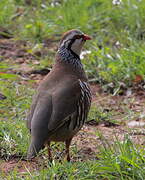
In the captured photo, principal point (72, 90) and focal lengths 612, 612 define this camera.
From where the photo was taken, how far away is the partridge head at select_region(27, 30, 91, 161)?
443cm

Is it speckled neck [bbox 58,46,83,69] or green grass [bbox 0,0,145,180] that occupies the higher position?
speckled neck [bbox 58,46,83,69]

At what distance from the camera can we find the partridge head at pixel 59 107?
4.43 m

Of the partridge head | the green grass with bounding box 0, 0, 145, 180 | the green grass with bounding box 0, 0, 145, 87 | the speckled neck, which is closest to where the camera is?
the green grass with bounding box 0, 0, 145, 180

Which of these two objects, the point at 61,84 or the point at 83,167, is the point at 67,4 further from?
the point at 83,167

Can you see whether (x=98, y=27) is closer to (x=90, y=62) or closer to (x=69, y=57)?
(x=90, y=62)

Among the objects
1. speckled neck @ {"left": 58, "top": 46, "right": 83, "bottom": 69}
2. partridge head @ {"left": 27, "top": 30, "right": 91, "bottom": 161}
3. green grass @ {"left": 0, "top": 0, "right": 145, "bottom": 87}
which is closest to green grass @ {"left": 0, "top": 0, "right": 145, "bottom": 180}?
green grass @ {"left": 0, "top": 0, "right": 145, "bottom": 87}

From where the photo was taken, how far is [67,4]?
8.60m

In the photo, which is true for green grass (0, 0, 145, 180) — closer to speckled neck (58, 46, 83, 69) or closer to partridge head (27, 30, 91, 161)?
partridge head (27, 30, 91, 161)

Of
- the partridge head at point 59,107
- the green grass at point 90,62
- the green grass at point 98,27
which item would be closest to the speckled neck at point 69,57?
the partridge head at point 59,107

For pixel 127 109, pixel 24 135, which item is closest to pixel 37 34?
pixel 127 109

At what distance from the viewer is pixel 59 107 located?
4520mm

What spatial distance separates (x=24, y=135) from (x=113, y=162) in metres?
1.13

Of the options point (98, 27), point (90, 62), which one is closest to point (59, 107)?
point (90, 62)

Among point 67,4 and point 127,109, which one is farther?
point 67,4
